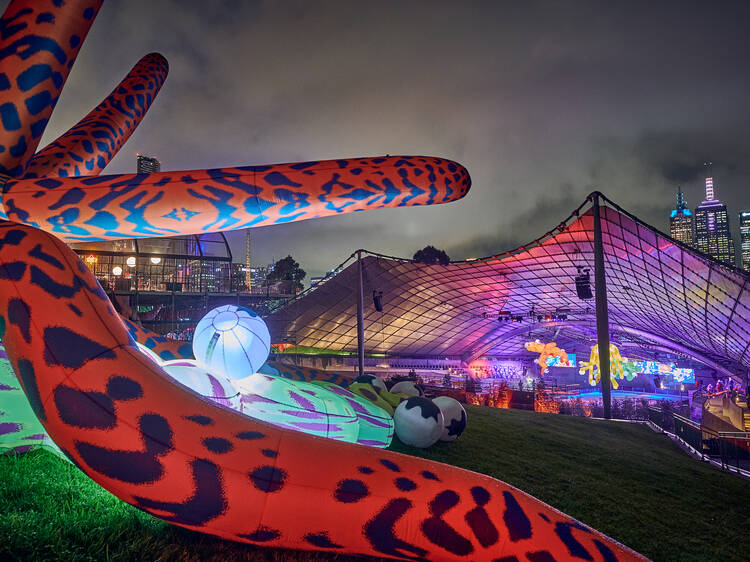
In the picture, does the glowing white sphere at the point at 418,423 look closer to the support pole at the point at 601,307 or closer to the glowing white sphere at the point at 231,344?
the glowing white sphere at the point at 231,344

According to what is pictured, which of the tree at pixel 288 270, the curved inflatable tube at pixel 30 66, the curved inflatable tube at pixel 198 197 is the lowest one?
the curved inflatable tube at pixel 198 197

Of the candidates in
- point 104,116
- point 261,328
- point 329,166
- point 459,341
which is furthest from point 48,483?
point 459,341

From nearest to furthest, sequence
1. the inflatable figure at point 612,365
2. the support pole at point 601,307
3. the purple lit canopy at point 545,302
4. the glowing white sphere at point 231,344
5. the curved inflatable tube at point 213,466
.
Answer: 1. the curved inflatable tube at point 213,466
2. the glowing white sphere at point 231,344
3. the support pole at point 601,307
4. the purple lit canopy at point 545,302
5. the inflatable figure at point 612,365

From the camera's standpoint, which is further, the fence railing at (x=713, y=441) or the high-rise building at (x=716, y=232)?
the high-rise building at (x=716, y=232)

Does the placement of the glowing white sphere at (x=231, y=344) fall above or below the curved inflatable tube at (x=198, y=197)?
below

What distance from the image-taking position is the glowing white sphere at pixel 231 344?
3432mm

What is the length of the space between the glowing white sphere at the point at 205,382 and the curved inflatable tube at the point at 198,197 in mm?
1272

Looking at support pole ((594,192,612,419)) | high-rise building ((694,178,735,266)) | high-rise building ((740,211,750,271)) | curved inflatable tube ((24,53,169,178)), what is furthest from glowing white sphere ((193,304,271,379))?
high-rise building ((694,178,735,266))

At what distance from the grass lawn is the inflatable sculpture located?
1.06 m

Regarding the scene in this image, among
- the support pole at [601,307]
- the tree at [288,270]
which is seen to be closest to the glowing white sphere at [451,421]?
the support pole at [601,307]

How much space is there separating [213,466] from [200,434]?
0.11 m

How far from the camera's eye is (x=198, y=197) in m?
1.65

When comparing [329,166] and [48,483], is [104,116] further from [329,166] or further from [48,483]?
[48,483]

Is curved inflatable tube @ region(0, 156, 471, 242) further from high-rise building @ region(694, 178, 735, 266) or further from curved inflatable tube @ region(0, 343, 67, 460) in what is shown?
high-rise building @ region(694, 178, 735, 266)
